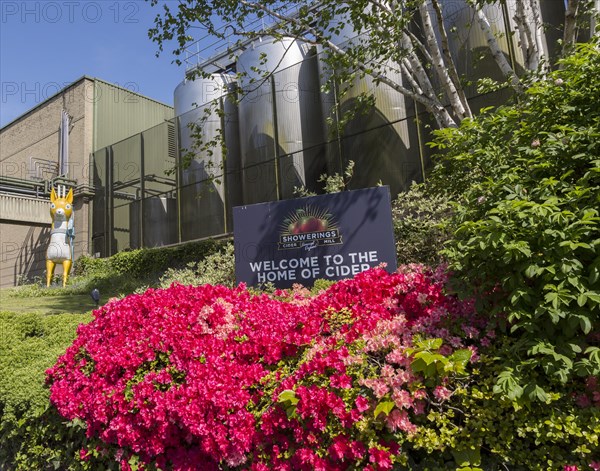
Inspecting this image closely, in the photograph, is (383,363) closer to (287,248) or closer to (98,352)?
(98,352)

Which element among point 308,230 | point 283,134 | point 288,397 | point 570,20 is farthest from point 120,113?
point 288,397

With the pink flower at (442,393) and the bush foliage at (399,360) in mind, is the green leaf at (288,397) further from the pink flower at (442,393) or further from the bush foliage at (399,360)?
the pink flower at (442,393)

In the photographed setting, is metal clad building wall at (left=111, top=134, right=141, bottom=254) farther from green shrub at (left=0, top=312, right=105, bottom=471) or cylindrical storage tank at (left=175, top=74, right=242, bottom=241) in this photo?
green shrub at (left=0, top=312, right=105, bottom=471)

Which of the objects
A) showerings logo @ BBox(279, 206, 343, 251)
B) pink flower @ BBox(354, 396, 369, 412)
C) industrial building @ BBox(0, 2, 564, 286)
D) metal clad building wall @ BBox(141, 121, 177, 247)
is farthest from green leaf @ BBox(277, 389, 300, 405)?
metal clad building wall @ BBox(141, 121, 177, 247)

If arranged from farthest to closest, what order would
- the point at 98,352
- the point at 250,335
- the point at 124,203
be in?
the point at 124,203, the point at 98,352, the point at 250,335

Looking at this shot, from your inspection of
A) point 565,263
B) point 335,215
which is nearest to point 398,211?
point 335,215

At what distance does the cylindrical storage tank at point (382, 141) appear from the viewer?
11484 millimetres

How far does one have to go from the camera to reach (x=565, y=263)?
236 centimetres

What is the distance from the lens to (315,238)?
6953mm

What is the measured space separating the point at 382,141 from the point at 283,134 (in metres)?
3.41

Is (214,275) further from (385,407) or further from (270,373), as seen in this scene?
(385,407)

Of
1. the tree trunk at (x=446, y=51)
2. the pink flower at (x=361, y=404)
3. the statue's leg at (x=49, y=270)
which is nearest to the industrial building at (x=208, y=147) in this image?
the tree trunk at (x=446, y=51)

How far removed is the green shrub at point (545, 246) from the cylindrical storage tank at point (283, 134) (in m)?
10.2

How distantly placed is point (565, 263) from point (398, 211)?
669 centimetres
